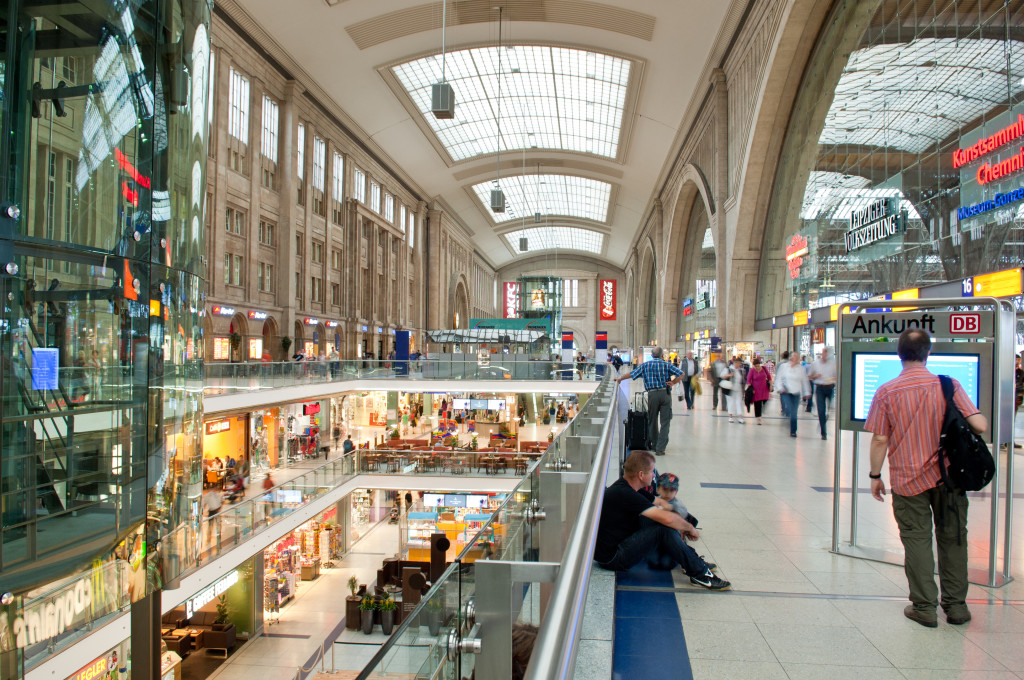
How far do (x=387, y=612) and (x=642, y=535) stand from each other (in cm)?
1436

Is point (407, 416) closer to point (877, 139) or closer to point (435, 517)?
point (435, 517)

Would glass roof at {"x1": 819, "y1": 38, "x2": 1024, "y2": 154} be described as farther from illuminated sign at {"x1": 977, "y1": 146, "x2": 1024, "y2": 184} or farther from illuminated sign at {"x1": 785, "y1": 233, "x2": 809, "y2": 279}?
illuminated sign at {"x1": 785, "y1": 233, "x2": 809, "y2": 279}

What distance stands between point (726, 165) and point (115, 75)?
82.0ft

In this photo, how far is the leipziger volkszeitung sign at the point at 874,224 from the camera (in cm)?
1590

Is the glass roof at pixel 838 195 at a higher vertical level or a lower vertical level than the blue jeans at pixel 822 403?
higher

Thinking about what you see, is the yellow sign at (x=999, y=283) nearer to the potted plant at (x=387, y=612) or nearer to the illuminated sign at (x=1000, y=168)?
the illuminated sign at (x=1000, y=168)

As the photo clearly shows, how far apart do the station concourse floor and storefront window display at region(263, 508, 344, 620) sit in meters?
15.2

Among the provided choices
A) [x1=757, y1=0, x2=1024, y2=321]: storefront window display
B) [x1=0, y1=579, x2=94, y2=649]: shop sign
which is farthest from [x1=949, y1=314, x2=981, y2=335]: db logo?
[x1=757, y1=0, x2=1024, y2=321]: storefront window display

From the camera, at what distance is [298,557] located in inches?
806

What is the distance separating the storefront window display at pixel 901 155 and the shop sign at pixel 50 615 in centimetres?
1300

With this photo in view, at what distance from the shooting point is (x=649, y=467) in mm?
4445

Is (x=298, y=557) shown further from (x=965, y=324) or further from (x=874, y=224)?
(x=965, y=324)

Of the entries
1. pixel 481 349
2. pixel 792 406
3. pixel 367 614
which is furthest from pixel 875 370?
pixel 481 349

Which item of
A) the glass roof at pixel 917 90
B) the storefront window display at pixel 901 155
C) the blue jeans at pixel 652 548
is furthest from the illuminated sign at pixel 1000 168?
the blue jeans at pixel 652 548
